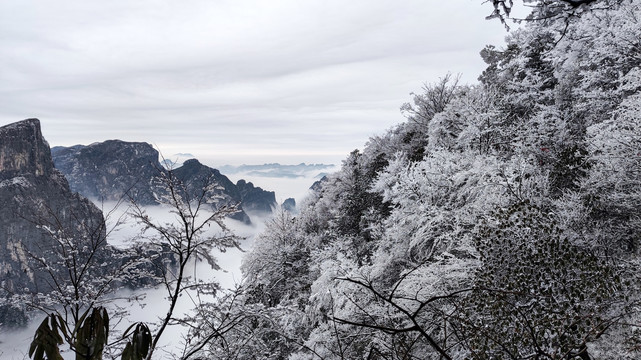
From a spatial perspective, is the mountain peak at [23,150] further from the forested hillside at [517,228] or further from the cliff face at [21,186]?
the forested hillside at [517,228]

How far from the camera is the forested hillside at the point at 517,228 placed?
6.35 metres

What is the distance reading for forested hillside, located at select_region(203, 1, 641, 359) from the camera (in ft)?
20.8

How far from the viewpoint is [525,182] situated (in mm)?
10781

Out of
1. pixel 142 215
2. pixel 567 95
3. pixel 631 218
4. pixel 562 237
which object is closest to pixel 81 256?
pixel 142 215

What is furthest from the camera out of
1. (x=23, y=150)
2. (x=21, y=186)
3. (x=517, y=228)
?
(x=23, y=150)

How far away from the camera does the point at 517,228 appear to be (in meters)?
8.32

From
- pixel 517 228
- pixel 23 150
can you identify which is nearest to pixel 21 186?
pixel 23 150

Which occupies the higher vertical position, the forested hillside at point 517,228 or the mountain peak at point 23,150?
the mountain peak at point 23,150

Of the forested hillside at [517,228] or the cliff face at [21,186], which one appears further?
the cliff face at [21,186]

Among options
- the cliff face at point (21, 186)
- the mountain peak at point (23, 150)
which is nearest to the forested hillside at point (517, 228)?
the cliff face at point (21, 186)

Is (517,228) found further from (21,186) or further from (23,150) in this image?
(23,150)

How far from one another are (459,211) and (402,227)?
10.6 feet

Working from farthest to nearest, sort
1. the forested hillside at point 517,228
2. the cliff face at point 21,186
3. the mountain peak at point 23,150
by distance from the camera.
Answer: the mountain peak at point 23,150
the cliff face at point 21,186
the forested hillside at point 517,228

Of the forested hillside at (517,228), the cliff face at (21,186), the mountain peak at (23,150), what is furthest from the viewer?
the mountain peak at (23,150)
